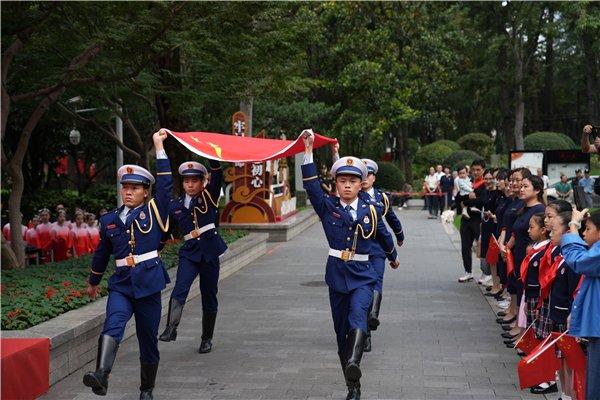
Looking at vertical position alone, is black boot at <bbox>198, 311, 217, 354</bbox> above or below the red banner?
below

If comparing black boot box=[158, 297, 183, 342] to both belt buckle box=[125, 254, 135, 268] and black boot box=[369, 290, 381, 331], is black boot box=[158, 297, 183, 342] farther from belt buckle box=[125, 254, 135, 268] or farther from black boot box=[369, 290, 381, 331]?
black boot box=[369, 290, 381, 331]

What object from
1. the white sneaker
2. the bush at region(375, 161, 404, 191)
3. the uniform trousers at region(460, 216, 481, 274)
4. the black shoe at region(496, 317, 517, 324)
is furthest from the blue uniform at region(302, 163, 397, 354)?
the bush at region(375, 161, 404, 191)

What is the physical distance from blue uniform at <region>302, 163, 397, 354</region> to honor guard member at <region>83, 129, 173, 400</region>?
125 centimetres

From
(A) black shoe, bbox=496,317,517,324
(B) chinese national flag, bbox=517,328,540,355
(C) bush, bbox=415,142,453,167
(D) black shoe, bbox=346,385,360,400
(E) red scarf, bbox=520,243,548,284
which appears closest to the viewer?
(D) black shoe, bbox=346,385,360,400

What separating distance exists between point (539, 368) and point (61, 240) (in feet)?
38.7

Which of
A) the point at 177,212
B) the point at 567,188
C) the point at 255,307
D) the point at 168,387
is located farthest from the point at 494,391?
the point at 567,188

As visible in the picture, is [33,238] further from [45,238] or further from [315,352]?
[315,352]

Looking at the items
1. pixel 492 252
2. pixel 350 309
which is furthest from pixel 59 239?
pixel 350 309

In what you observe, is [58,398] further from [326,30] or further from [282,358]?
[326,30]

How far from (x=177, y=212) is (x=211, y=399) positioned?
8.02 feet

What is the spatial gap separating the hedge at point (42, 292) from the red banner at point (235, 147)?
211cm

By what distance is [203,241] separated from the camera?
353 inches

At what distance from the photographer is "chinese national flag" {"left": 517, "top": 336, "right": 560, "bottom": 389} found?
21.8 ft

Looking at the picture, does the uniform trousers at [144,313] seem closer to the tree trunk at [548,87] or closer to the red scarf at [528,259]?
the red scarf at [528,259]
